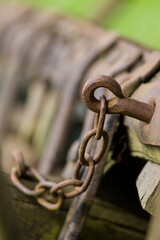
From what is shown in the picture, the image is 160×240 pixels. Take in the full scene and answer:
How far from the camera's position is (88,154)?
1.26 meters

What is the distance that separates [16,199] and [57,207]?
14cm

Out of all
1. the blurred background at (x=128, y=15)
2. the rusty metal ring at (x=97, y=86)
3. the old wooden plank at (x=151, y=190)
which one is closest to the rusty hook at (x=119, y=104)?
the rusty metal ring at (x=97, y=86)

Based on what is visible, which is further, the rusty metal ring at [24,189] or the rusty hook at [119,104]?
the rusty metal ring at [24,189]

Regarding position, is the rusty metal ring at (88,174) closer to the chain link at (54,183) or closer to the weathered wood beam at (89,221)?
the chain link at (54,183)

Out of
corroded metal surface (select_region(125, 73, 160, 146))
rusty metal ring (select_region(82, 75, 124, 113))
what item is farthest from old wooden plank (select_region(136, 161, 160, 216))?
rusty metal ring (select_region(82, 75, 124, 113))

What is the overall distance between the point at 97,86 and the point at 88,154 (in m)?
0.21

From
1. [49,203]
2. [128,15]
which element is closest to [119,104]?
[49,203]

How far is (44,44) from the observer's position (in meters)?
2.81

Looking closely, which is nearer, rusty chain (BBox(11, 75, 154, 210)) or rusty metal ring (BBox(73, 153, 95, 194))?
rusty chain (BBox(11, 75, 154, 210))

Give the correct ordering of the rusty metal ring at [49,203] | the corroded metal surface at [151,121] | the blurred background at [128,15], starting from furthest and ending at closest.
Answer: the blurred background at [128,15] < the rusty metal ring at [49,203] < the corroded metal surface at [151,121]

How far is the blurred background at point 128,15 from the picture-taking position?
5359mm

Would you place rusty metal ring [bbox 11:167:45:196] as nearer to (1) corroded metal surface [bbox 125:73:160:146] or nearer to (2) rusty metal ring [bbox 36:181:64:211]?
(2) rusty metal ring [bbox 36:181:64:211]

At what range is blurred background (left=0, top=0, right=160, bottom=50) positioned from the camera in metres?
5.36

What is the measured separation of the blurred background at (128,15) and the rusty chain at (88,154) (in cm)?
388
